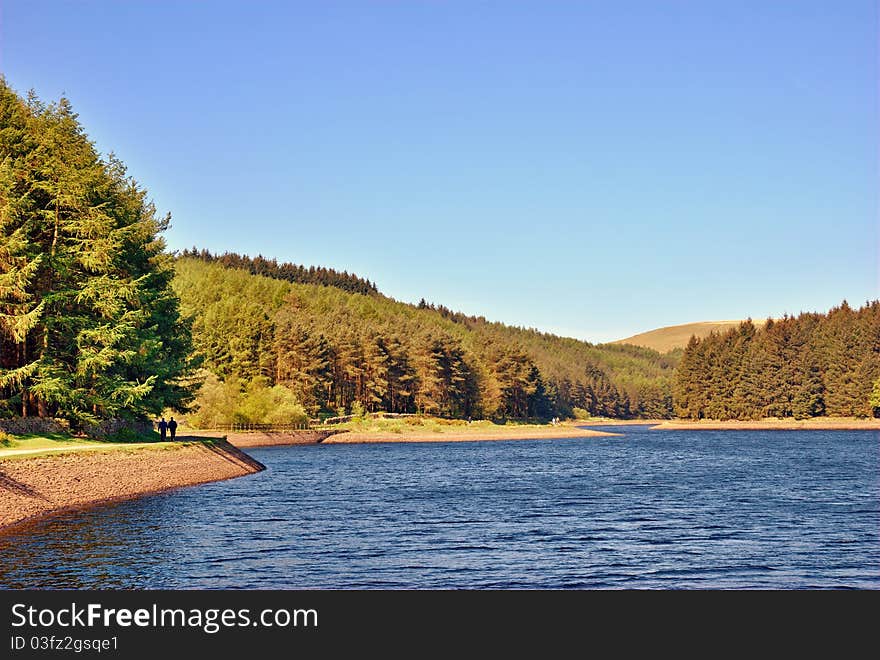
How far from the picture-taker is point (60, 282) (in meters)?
51.4

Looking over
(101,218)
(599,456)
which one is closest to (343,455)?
(599,456)

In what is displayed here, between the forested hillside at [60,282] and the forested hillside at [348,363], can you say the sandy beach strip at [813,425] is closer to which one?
the forested hillside at [348,363]

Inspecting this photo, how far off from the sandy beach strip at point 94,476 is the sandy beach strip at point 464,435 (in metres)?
74.4

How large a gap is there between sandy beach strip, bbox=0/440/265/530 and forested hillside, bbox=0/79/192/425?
4.85 metres

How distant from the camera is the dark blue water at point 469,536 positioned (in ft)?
80.9

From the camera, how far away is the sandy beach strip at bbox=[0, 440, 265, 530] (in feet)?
114

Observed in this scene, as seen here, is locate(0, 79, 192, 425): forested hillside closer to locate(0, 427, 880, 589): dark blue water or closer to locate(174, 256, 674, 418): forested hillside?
locate(0, 427, 880, 589): dark blue water

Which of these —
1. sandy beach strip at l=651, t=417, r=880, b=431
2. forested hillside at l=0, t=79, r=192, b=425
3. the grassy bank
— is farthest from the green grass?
sandy beach strip at l=651, t=417, r=880, b=431

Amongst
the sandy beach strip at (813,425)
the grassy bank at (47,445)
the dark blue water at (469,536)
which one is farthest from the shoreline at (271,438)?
the sandy beach strip at (813,425)

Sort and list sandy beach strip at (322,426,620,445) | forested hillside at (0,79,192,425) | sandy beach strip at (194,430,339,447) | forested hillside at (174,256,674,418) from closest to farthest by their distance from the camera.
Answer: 1. forested hillside at (0,79,192,425)
2. sandy beach strip at (194,430,339,447)
3. sandy beach strip at (322,426,620,445)
4. forested hillside at (174,256,674,418)

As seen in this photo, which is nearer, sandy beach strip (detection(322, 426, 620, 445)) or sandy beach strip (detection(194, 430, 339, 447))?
sandy beach strip (detection(194, 430, 339, 447))

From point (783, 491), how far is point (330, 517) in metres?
29.9

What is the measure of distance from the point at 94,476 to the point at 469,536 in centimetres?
2013

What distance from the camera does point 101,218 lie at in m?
50.9
